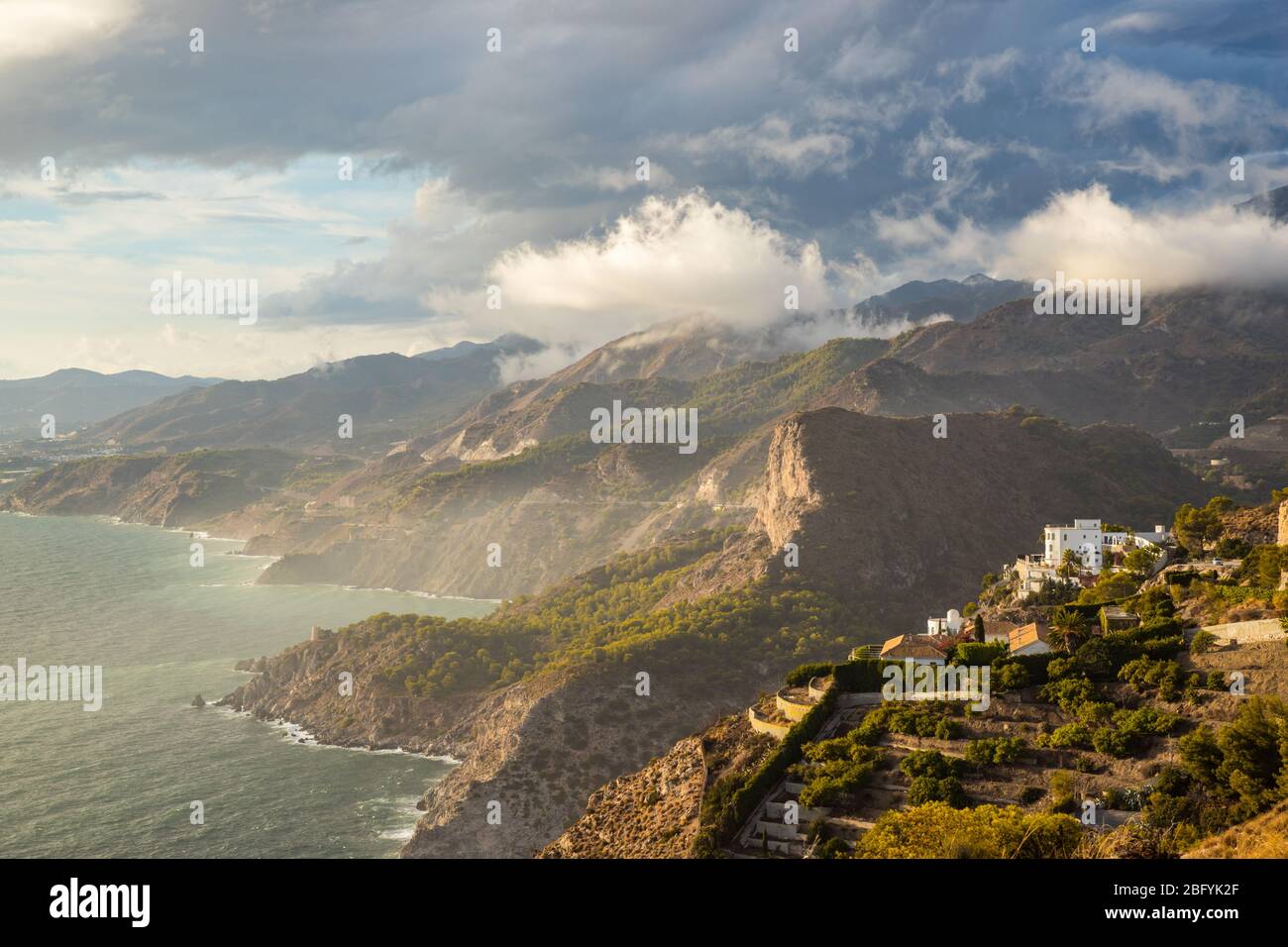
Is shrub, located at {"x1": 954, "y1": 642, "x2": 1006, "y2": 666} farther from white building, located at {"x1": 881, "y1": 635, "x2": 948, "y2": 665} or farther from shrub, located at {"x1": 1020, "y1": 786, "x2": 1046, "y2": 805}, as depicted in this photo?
shrub, located at {"x1": 1020, "y1": 786, "x2": 1046, "y2": 805}

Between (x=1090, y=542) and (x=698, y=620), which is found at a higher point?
(x=1090, y=542)

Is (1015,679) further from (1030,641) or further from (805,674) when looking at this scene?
(805,674)

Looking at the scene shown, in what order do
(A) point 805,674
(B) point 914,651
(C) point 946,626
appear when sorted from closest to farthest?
(A) point 805,674
(B) point 914,651
(C) point 946,626

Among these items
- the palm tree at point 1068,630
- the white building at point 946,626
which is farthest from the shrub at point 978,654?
the white building at point 946,626

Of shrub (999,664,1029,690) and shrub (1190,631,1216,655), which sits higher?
shrub (1190,631,1216,655)

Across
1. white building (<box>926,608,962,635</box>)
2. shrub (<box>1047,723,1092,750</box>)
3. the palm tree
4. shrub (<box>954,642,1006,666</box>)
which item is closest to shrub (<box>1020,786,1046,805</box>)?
shrub (<box>1047,723,1092,750</box>)

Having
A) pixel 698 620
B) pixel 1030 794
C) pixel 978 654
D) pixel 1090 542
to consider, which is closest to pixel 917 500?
pixel 698 620

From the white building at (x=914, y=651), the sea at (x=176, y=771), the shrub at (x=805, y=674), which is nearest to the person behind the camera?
the shrub at (x=805, y=674)

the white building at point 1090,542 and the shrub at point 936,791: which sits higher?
the white building at point 1090,542

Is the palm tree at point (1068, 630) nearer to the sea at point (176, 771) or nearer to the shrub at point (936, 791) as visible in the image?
the shrub at point (936, 791)
